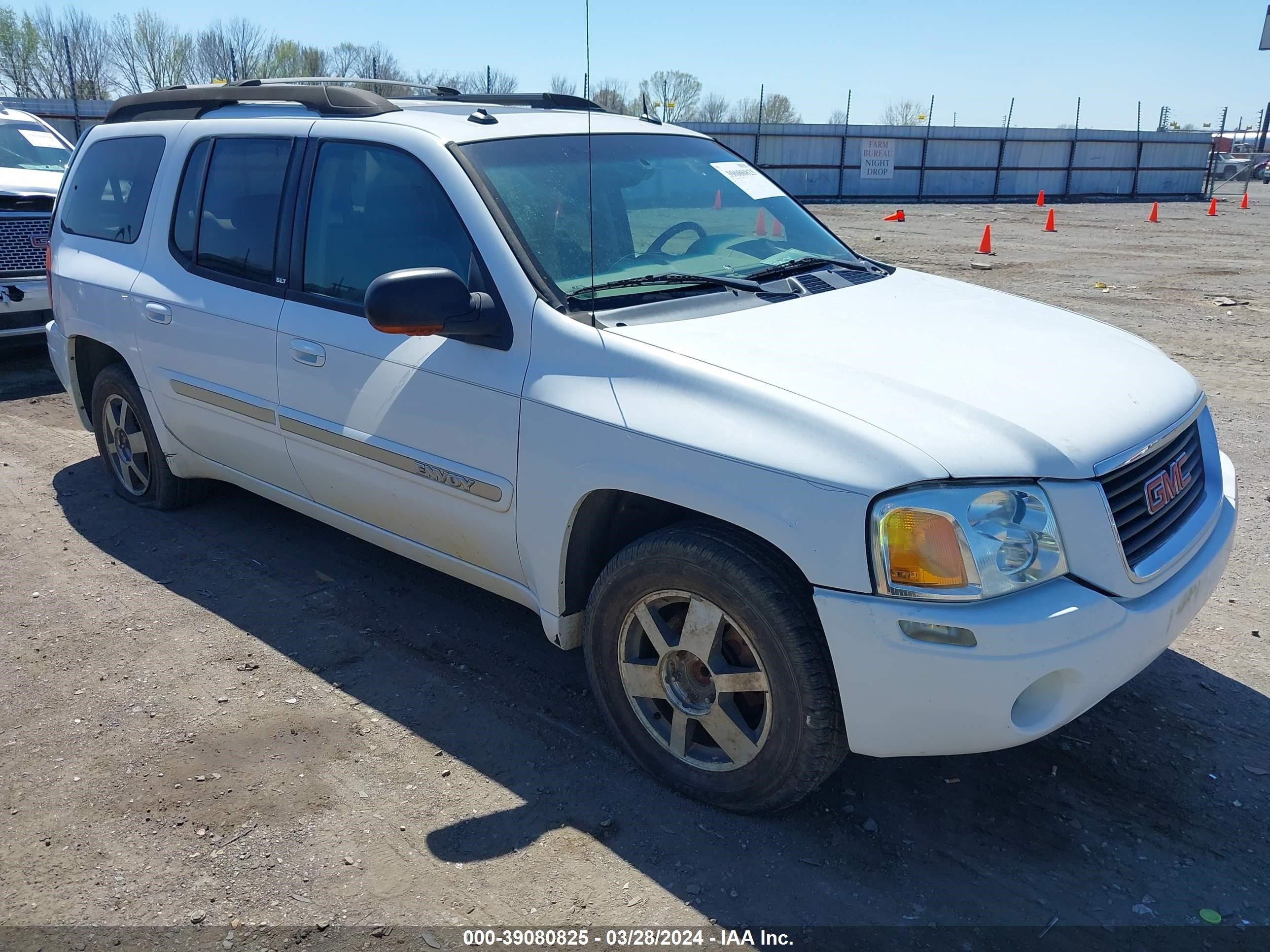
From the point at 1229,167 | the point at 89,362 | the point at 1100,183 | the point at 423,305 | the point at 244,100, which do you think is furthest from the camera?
the point at 1229,167

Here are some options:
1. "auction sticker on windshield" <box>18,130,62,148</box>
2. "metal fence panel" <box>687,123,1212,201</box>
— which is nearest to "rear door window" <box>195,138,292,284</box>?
"auction sticker on windshield" <box>18,130,62,148</box>

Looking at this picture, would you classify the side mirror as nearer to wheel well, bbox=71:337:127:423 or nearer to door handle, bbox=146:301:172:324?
door handle, bbox=146:301:172:324

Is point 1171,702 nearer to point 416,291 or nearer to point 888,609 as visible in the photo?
point 888,609

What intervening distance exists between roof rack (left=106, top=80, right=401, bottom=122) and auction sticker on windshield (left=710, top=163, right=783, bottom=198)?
129cm

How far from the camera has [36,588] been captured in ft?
14.7

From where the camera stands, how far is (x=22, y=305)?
7902 mm

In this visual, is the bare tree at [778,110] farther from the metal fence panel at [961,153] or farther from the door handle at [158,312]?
the door handle at [158,312]

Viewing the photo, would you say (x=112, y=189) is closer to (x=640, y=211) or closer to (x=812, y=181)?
(x=640, y=211)

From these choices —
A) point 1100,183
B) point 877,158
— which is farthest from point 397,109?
point 1100,183

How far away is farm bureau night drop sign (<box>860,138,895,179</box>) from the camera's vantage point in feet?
102

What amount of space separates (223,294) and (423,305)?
5.27 ft

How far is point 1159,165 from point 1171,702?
120 feet

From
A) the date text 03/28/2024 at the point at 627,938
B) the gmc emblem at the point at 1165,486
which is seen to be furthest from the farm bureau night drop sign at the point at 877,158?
the date text 03/28/2024 at the point at 627,938

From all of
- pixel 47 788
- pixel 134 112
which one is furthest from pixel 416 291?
pixel 134 112
